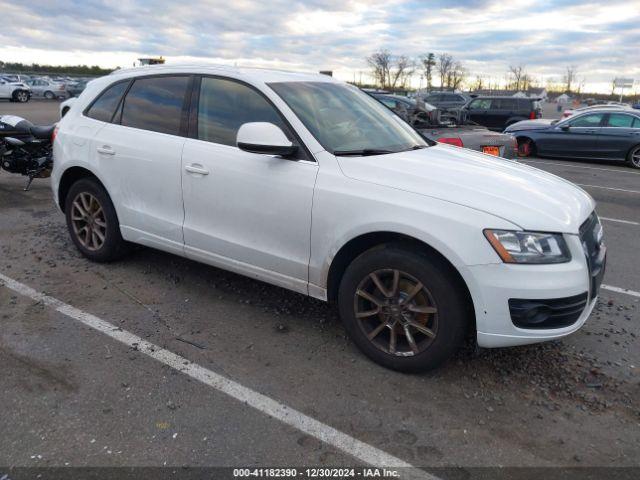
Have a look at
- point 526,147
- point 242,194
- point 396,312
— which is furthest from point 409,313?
point 526,147

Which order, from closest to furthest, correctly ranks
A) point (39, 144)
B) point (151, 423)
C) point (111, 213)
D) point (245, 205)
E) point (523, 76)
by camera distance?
point (151, 423), point (245, 205), point (111, 213), point (39, 144), point (523, 76)

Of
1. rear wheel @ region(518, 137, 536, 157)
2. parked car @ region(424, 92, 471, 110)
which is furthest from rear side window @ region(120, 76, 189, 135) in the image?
parked car @ region(424, 92, 471, 110)

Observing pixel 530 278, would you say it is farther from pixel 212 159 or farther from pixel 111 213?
pixel 111 213

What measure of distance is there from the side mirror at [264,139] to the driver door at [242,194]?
141 mm

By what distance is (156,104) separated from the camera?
14.6ft

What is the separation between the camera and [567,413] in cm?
304

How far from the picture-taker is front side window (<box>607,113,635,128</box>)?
46.3 feet

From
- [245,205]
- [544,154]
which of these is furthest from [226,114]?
[544,154]

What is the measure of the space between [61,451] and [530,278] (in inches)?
99.6

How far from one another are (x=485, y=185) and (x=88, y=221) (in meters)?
3.56

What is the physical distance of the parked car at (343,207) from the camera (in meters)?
2.99

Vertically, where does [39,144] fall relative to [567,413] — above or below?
above

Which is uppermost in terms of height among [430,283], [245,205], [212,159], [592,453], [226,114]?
[226,114]

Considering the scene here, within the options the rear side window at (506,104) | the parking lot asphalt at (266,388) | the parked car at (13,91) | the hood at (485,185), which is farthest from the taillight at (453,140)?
the parked car at (13,91)
